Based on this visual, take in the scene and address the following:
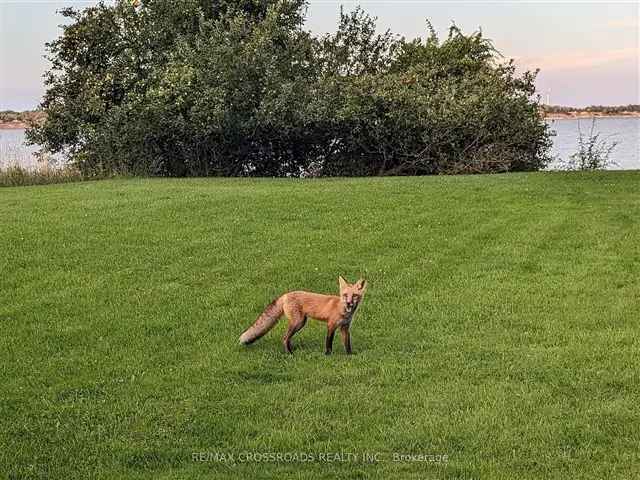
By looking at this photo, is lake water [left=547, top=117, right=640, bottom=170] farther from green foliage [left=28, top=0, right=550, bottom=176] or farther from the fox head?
the fox head

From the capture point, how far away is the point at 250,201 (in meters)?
16.6

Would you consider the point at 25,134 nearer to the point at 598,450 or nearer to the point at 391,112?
the point at 391,112

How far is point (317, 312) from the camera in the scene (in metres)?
7.48

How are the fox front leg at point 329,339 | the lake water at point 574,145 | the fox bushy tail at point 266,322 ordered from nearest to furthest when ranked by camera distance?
the fox front leg at point 329,339
the fox bushy tail at point 266,322
the lake water at point 574,145

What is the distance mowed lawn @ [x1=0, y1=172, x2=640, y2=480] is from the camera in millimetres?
5508

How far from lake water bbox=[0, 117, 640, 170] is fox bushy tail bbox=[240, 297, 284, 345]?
748 inches

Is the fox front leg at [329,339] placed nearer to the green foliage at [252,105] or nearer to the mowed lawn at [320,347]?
the mowed lawn at [320,347]

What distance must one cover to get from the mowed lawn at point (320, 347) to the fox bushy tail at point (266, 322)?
0.15 metres

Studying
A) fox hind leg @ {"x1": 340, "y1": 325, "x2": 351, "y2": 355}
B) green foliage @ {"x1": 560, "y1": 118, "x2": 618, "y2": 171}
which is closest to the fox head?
fox hind leg @ {"x1": 340, "y1": 325, "x2": 351, "y2": 355}

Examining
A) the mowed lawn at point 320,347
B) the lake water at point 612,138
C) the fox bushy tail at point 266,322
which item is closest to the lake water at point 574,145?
the lake water at point 612,138

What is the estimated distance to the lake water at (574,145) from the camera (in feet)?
Result: 83.0

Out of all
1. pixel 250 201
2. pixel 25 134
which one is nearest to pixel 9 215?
pixel 250 201

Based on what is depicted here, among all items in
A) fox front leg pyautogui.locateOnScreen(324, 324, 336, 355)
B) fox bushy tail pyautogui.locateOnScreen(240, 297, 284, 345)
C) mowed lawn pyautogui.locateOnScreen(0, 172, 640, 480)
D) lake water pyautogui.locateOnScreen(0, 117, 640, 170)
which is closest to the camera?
mowed lawn pyautogui.locateOnScreen(0, 172, 640, 480)

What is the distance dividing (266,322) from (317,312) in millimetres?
567
